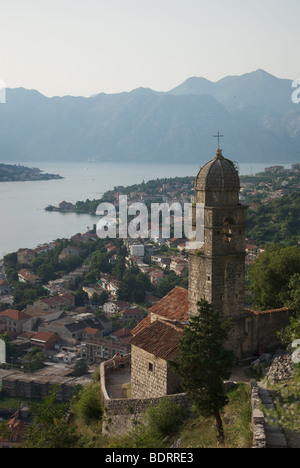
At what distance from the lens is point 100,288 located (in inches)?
1705

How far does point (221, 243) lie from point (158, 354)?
2.34 meters

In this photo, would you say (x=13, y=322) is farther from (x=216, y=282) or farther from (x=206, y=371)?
(x=206, y=371)

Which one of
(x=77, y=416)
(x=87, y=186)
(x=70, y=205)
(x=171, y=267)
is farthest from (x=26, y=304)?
(x=87, y=186)

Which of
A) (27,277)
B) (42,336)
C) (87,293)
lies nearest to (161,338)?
(42,336)

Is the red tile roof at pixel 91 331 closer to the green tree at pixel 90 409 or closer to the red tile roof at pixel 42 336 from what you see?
the red tile roof at pixel 42 336

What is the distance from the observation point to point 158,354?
9625 mm

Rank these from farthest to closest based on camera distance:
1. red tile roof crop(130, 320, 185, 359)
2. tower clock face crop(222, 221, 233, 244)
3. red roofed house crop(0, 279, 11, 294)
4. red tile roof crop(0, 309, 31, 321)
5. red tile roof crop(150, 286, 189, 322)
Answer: red roofed house crop(0, 279, 11, 294) → red tile roof crop(0, 309, 31, 321) → red tile roof crop(150, 286, 189, 322) → tower clock face crop(222, 221, 233, 244) → red tile roof crop(130, 320, 185, 359)

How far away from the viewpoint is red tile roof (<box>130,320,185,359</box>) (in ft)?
31.7

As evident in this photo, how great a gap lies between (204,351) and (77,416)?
4.34 meters

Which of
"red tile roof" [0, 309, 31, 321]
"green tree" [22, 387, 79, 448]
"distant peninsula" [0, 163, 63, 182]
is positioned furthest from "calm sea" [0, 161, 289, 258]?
"green tree" [22, 387, 79, 448]

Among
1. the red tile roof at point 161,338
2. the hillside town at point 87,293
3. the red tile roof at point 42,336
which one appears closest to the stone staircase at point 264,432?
the red tile roof at point 161,338

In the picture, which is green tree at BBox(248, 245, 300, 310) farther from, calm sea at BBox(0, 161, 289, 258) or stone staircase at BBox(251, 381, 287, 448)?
calm sea at BBox(0, 161, 289, 258)

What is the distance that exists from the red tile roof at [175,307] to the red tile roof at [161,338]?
0.31 metres

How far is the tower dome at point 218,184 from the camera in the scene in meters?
9.94
